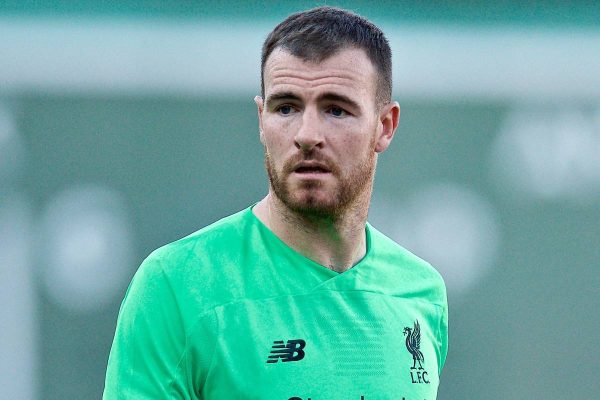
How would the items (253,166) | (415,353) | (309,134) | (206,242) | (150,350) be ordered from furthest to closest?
1. (253,166)
2. (415,353)
3. (206,242)
4. (309,134)
5. (150,350)

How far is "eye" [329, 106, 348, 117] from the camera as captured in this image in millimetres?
2182

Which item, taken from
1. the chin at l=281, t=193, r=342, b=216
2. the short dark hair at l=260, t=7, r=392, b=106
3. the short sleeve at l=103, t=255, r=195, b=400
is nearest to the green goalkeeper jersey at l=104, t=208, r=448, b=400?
the short sleeve at l=103, t=255, r=195, b=400

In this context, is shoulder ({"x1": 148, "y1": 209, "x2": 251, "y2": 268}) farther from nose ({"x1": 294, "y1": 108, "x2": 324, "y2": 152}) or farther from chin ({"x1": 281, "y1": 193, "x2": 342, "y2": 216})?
nose ({"x1": 294, "y1": 108, "x2": 324, "y2": 152})

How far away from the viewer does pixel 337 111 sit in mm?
2189

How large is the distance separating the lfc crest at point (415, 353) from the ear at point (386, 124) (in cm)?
46

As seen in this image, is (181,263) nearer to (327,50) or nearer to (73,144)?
(327,50)

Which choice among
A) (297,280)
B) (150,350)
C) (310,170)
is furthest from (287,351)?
(310,170)

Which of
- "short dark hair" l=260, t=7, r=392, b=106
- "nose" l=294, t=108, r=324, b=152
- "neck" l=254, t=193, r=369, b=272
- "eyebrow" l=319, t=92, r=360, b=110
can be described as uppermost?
"short dark hair" l=260, t=7, r=392, b=106

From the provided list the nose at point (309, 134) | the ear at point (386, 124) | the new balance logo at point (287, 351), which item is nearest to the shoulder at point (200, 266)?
the new balance logo at point (287, 351)

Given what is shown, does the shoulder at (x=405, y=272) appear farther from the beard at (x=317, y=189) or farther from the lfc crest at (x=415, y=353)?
the beard at (x=317, y=189)

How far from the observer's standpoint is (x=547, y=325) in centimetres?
420

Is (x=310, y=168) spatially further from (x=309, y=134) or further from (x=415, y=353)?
(x=415, y=353)

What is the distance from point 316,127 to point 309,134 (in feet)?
0.10

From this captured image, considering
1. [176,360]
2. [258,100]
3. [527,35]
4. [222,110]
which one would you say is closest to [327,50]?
[258,100]
